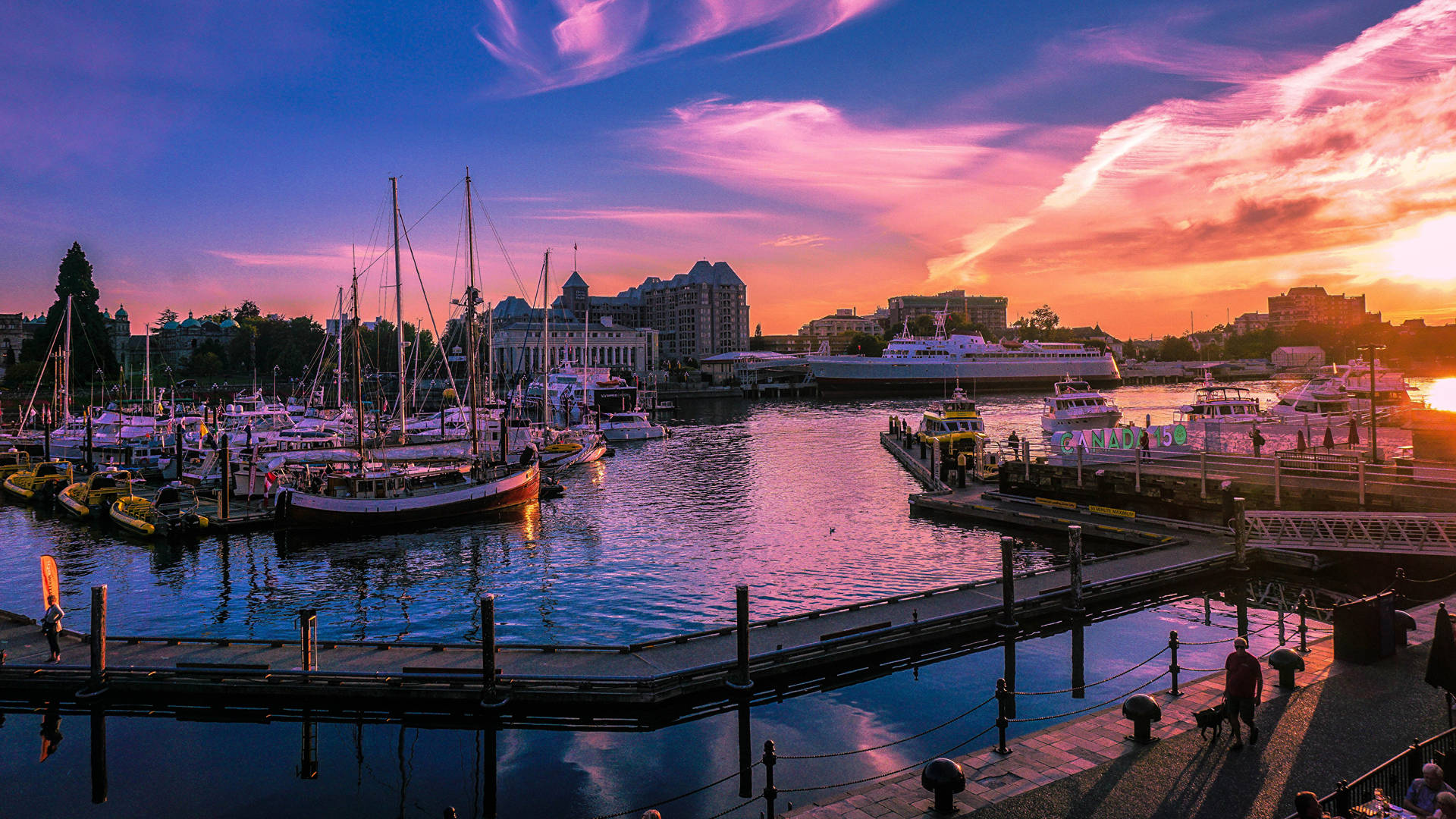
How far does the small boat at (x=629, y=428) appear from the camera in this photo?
275 ft

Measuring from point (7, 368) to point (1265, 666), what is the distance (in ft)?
577

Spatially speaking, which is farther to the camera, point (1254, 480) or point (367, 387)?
point (367, 387)

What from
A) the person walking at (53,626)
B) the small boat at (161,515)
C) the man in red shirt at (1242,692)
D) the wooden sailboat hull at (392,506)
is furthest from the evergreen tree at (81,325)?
the man in red shirt at (1242,692)

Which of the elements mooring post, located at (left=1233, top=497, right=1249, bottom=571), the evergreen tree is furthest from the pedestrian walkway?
the evergreen tree

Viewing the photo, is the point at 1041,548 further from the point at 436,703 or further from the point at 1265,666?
the point at 436,703

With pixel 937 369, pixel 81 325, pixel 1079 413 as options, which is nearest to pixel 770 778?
pixel 1079 413

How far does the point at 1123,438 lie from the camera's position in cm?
3888

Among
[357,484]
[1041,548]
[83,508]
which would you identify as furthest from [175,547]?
[1041,548]

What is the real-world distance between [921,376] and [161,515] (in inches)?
5444

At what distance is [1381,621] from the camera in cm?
1453

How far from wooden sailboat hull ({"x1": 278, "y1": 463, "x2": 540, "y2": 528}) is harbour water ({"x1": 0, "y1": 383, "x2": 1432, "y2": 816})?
129 centimetres

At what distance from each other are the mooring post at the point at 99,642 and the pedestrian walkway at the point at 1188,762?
15.2 m

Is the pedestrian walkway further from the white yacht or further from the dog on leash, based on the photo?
the white yacht

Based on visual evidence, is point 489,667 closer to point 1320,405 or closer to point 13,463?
point 1320,405
